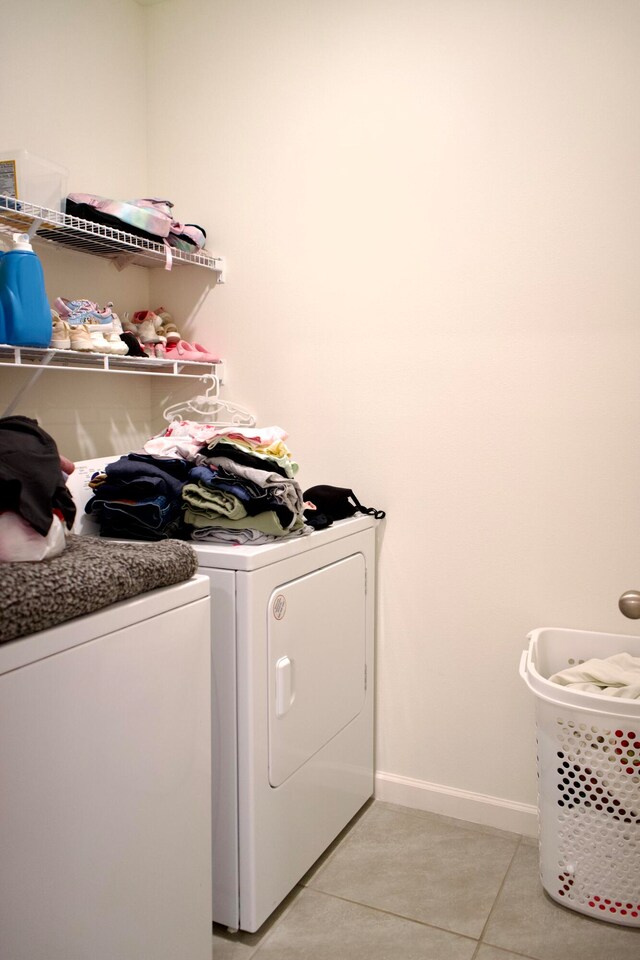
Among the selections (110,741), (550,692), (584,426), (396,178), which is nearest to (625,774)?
(550,692)

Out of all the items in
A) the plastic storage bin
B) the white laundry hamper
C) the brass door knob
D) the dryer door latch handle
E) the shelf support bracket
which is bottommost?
the white laundry hamper

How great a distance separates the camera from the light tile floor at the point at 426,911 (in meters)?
1.66

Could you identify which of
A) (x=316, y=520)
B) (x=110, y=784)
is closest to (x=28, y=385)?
(x=316, y=520)

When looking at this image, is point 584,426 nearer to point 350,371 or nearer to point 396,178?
point 350,371

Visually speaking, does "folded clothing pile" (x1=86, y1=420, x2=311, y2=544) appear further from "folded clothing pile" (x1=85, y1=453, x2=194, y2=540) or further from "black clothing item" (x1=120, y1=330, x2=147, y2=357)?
"black clothing item" (x1=120, y1=330, x2=147, y2=357)

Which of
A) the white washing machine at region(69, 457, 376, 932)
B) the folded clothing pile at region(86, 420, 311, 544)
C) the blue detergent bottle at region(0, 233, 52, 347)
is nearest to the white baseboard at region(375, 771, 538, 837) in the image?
the white washing machine at region(69, 457, 376, 932)

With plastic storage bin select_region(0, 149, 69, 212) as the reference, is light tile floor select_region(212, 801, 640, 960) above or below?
below

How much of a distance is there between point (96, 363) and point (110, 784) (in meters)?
1.31

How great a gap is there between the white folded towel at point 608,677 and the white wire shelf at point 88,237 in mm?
1618

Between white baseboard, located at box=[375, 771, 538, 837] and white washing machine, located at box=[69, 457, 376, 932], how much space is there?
227 millimetres

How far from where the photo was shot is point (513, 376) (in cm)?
206

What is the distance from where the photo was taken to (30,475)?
1228 millimetres

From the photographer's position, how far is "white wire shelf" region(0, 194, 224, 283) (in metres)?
1.81

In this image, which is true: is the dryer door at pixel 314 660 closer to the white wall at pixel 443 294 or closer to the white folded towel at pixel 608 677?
the white wall at pixel 443 294
